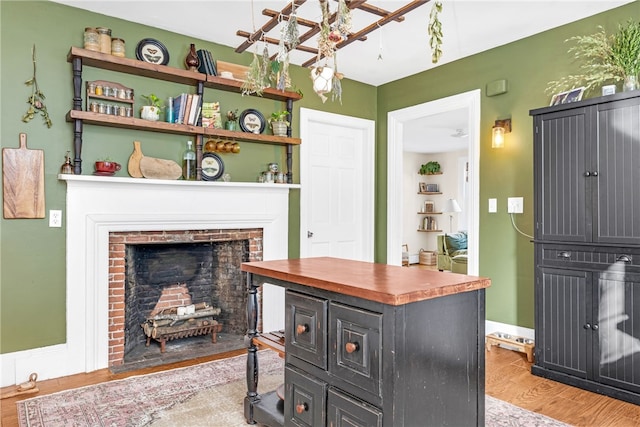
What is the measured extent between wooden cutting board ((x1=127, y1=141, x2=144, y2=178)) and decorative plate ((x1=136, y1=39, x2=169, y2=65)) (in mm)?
690

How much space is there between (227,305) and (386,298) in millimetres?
2798

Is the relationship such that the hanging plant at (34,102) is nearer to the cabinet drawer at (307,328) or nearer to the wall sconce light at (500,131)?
the cabinet drawer at (307,328)

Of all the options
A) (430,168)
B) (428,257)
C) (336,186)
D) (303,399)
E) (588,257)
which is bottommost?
(428,257)

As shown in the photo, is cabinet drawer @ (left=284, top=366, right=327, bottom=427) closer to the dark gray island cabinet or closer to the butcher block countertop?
the dark gray island cabinet

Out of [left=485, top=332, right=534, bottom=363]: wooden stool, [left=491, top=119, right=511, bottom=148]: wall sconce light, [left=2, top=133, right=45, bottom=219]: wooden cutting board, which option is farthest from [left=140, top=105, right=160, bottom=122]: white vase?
[left=485, top=332, right=534, bottom=363]: wooden stool

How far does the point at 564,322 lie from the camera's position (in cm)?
288

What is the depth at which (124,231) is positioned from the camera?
10.6 feet

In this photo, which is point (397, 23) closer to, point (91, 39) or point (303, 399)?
point (91, 39)

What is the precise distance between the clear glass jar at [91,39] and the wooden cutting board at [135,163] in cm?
73

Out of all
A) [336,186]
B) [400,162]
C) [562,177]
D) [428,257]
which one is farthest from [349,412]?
[428,257]

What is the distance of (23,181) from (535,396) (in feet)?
12.1

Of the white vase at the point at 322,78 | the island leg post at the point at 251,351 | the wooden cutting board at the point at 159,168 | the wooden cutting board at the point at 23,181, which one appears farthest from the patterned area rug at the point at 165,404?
the white vase at the point at 322,78

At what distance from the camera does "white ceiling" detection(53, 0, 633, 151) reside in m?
3.04

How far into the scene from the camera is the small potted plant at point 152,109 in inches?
129
